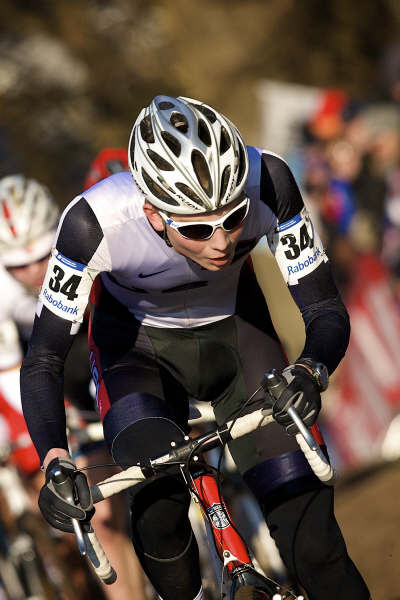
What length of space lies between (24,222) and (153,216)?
2.91 meters

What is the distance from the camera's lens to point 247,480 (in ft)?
13.5

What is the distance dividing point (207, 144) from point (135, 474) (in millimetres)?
1396

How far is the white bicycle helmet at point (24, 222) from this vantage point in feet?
21.3

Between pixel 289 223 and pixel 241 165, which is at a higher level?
pixel 241 165

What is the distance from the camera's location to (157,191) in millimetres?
3738

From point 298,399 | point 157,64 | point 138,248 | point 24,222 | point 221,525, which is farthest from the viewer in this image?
point 157,64

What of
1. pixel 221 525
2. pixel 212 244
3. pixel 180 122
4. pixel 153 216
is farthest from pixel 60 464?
pixel 180 122

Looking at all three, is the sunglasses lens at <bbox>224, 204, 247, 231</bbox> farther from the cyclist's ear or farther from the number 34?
the number 34

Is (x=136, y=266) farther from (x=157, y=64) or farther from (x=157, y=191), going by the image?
(x=157, y=64)

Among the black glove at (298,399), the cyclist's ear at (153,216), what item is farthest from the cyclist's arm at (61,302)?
the black glove at (298,399)

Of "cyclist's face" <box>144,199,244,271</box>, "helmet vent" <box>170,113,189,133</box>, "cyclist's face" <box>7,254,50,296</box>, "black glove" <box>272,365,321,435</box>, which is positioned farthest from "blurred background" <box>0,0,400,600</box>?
"black glove" <box>272,365,321,435</box>

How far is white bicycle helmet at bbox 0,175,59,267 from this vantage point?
256 inches

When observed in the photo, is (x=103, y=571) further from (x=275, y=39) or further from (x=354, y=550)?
(x=275, y=39)

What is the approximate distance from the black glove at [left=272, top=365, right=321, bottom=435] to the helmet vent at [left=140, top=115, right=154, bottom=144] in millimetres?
1178
